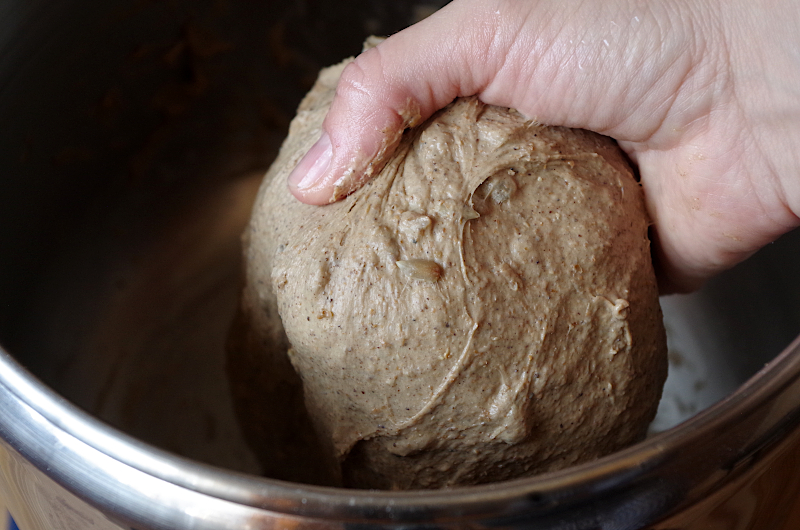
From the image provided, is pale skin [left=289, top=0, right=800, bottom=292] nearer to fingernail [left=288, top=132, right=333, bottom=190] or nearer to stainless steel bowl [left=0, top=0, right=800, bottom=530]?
fingernail [left=288, top=132, right=333, bottom=190]

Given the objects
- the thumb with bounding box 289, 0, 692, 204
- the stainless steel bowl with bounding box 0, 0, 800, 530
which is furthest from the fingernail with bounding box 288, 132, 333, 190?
the stainless steel bowl with bounding box 0, 0, 800, 530

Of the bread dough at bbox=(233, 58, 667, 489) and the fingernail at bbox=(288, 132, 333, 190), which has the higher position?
the fingernail at bbox=(288, 132, 333, 190)

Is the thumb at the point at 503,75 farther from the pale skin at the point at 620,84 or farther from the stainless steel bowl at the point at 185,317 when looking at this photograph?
the stainless steel bowl at the point at 185,317

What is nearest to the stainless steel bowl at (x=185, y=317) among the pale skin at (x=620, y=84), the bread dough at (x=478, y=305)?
the bread dough at (x=478, y=305)

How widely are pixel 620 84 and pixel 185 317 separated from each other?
889 millimetres

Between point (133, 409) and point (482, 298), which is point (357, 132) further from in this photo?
point (133, 409)

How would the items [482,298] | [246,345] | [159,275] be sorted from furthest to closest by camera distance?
1. [159,275]
2. [246,345]
3. [482,298]

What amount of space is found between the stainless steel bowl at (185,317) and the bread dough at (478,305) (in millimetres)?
134

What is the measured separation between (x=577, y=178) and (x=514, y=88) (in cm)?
12

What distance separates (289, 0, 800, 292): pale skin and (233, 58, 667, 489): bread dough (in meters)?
0.03

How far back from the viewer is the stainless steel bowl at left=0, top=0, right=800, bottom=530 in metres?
0.44

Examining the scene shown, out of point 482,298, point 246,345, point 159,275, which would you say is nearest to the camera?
point 482,298

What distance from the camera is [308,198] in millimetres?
714

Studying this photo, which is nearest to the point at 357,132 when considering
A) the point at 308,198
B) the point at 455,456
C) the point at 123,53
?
the point at 308,198
